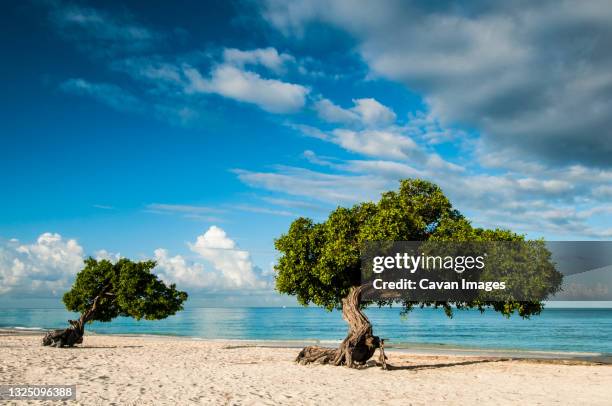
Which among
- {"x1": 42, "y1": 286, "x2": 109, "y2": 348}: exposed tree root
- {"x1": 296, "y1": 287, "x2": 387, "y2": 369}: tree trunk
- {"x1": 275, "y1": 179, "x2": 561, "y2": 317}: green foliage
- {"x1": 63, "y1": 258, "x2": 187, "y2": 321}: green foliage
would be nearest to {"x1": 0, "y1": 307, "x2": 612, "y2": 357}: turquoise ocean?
{"x1": 296, "y1": 287, "x2": 387, "y2": 369}: tree trunk

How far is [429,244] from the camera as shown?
2505 cm

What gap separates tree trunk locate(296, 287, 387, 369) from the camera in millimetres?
25000

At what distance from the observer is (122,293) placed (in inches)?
1496

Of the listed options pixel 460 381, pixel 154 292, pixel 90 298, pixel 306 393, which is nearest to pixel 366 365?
pixel 460 381

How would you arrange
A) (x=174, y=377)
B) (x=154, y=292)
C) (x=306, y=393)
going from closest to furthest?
(x=306, y=393), (x=174, y=377), (x=154, y=292)

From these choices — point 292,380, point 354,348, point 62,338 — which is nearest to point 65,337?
point 62,338

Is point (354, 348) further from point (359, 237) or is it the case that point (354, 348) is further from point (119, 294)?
point (119, 294)

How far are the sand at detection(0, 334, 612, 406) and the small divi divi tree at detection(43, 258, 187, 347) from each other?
9101 millimetres

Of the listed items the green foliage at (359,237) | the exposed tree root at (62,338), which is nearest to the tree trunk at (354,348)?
the green foliage at (359,237)

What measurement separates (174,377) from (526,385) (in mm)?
14871

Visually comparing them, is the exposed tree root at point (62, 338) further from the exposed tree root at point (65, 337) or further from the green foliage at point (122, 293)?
Answer: the green foliage at point (122, 293)

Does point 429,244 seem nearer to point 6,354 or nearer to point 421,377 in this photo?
point 421,377

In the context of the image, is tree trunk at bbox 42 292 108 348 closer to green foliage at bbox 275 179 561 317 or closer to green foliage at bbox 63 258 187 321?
green foliage at bbox 63 258 187 321

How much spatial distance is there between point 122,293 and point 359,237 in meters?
22.1
